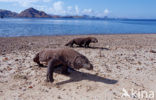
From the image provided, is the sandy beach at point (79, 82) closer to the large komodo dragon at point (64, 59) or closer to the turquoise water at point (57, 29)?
the large komodo dragon at point (64, 59)

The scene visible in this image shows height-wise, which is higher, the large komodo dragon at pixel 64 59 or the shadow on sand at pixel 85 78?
the large komodo dragon at pixel 64 59

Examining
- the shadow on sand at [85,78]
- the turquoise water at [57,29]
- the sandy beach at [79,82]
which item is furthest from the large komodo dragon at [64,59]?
the turquoise water at [57,29]

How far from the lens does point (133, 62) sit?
10.5 meters

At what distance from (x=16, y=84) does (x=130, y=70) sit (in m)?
5.88

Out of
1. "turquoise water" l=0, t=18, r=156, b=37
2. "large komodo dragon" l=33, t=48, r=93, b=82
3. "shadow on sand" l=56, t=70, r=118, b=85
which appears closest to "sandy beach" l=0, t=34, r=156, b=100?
"shadow on sand" l=56, t=70, r=118, b=85

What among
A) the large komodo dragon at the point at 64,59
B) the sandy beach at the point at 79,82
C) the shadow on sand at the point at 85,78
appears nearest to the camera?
the sandy beach at the point at 79,82

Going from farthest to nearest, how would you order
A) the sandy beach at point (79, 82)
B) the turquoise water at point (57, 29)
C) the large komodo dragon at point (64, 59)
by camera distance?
the turquoise water at point (57, 29) < the large komodo dragon at point (64, 59) < the sandy beach at point (79, 82)

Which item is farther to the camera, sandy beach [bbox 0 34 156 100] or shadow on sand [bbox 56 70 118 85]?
shadow on sand [bbox 56 70 118 85]

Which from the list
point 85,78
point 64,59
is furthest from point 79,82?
point 64,59

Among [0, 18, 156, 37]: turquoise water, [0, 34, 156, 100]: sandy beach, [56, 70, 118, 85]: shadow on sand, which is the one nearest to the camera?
[0, 34, 156, 100]: sandy beach

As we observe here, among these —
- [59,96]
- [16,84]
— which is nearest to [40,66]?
[16,84]

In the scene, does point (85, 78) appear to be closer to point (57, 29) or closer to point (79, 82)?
point (79, 82)

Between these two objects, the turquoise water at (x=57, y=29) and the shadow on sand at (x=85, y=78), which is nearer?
the shadow on sand at (x=85, y=78)

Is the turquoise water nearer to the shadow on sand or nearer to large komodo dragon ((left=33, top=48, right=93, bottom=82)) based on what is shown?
large komodo dragon ((left=33, top=48, right=93, bottom=82))
